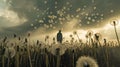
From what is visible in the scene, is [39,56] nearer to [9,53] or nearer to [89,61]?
[9,53]

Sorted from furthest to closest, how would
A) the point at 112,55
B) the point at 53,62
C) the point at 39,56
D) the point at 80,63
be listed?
the point at 112,55
the point at 39,56
the point at 53,62
the point at 80,63

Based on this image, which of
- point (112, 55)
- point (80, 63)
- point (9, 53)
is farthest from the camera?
point (112, 55)

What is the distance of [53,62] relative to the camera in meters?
8.64

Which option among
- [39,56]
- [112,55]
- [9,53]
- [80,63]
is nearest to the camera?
[80,63]

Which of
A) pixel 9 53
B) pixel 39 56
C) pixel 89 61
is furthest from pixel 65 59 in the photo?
pixel 89 61

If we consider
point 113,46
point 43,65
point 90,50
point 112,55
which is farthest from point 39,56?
point 113,46

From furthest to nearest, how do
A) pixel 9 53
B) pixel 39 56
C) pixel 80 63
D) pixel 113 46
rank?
pixel 113 46, pixel 39 56, pixel 9 53, pixel 80 63

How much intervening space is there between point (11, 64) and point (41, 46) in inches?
75.1

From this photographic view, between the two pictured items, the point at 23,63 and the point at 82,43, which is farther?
the point at 82,43

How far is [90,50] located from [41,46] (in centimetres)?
182

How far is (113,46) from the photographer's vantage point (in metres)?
11.9

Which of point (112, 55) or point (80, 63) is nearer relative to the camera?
point (80, 63)

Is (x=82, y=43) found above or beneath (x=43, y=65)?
above

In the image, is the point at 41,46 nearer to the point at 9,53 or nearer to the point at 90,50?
the point at 90,50
